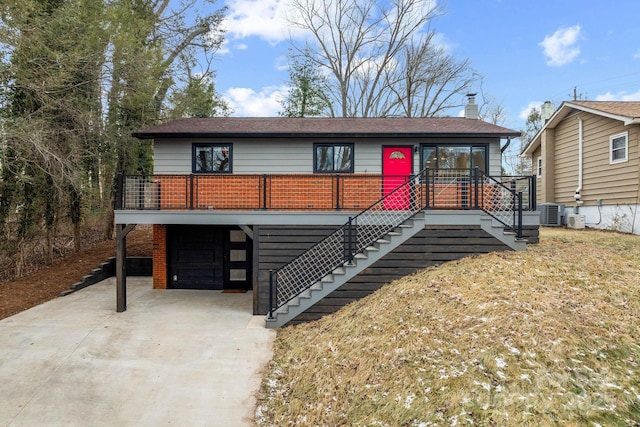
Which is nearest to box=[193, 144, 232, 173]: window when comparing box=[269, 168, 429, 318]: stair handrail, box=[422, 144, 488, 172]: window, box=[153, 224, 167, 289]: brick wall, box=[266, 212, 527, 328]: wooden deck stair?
box=[153, 224, 167, 289]: brick wall

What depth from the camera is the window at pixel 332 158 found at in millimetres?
9320

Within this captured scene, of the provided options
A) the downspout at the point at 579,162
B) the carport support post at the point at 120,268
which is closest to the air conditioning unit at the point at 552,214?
the downspout at the point at 579,162

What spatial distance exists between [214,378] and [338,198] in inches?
173

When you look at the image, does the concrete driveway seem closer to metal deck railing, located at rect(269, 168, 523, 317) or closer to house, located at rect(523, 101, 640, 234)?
metal deck railing, located at rect(269, 168, 523, 317)

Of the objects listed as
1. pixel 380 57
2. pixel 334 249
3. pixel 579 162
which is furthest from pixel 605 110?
pixel 380 57

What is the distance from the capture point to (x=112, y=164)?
39.9 feet

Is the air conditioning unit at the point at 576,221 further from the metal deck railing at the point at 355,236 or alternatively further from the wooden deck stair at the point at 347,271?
the wooden deck stair at the point at 347,271

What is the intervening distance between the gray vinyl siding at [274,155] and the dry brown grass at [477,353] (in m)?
4.06

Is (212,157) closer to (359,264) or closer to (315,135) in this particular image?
(315,135)

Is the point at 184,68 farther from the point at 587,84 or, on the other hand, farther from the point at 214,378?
the point at 587,84

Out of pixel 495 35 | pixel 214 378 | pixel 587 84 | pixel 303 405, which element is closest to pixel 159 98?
pixel 214 378

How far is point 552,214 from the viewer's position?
13.9 metres

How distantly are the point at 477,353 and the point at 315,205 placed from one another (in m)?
4.83

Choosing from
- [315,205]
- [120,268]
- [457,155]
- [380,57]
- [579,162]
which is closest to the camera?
[120,268]
